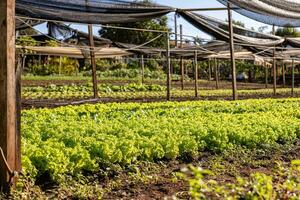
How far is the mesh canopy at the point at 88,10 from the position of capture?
26.9ft

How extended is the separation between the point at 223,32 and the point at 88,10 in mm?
5371

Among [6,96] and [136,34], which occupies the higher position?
[136,34]

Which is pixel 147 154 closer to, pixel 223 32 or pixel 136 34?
pixel 223 32

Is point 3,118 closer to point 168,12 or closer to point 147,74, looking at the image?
point 168,12

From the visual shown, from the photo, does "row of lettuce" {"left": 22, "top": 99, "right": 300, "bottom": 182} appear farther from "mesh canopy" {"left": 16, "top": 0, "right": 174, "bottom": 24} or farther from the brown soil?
"mesh canopy" {"left": 16, "top": 0, "right": 174, "bottom": 24}

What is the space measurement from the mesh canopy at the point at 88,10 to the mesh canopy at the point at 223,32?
1622 millimetres

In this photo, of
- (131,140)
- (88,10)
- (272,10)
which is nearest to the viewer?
(131,140)

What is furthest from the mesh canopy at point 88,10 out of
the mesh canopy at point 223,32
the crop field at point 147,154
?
the crop field at point 147,154

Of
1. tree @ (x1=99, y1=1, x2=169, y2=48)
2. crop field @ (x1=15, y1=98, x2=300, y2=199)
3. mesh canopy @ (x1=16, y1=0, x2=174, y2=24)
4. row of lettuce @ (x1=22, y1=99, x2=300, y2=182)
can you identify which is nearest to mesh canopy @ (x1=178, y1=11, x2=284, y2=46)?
mesh canopy @ (x1=16, y1=0, x2=174, y2=24)

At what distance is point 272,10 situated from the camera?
9102 millimetres

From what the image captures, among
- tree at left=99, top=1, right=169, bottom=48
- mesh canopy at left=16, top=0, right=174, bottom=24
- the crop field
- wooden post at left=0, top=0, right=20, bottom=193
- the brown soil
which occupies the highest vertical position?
tree at left=99, top=1, right=169, bottom=48

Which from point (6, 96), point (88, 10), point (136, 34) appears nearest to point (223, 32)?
point (88, 10)

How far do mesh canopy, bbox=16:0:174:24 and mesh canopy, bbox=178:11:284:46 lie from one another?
5.32 ft

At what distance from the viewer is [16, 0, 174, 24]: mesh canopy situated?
8.20m
